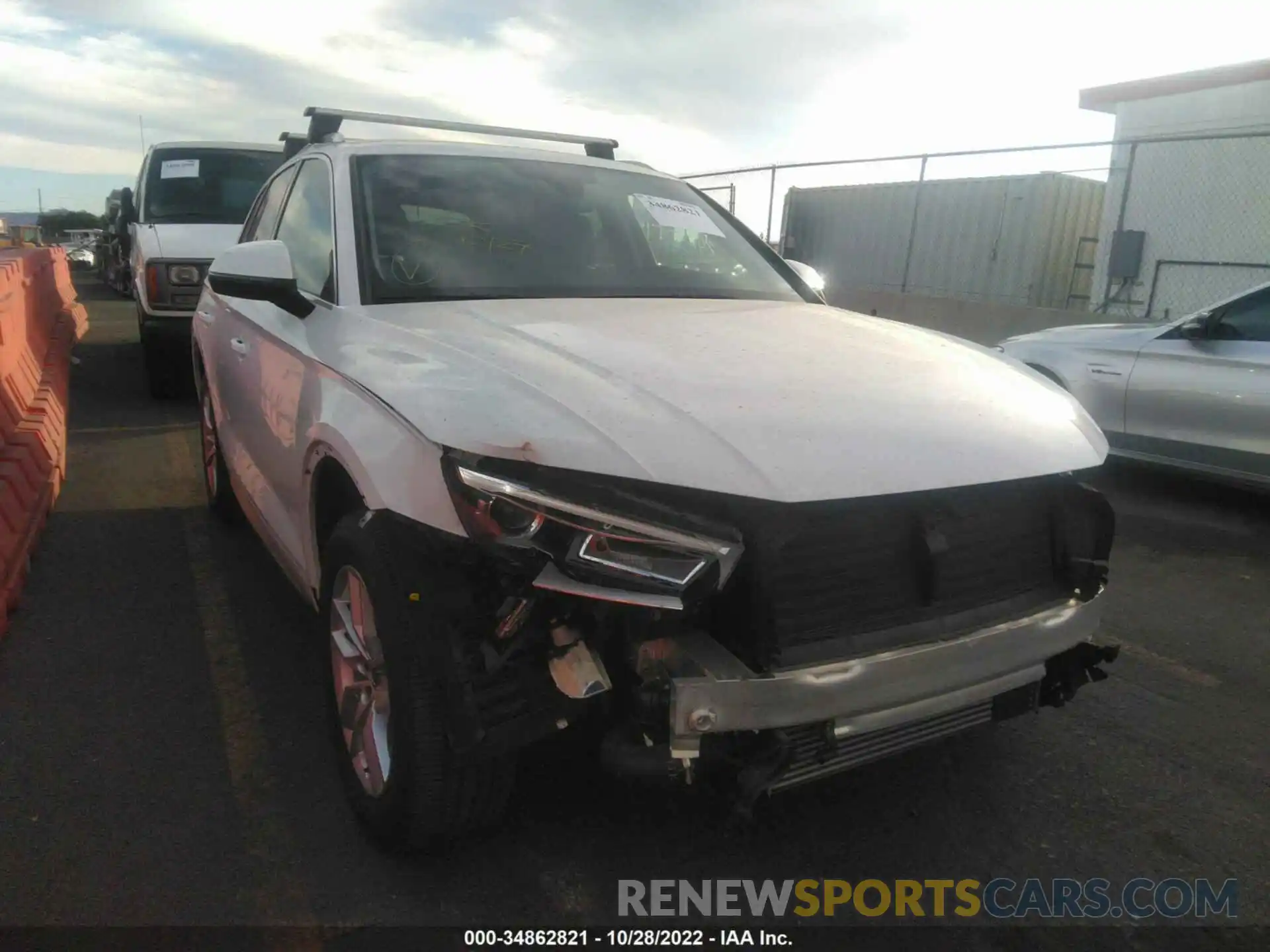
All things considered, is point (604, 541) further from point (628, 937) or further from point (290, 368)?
point (290, 368)

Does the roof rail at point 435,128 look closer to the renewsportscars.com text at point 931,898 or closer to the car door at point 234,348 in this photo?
the car door at point 234,348

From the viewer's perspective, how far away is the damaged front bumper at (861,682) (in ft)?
6.26

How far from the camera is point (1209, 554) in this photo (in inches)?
206

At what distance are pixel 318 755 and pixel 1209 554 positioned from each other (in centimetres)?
468

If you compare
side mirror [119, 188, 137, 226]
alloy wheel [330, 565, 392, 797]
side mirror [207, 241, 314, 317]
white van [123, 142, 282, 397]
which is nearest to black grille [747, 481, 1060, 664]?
alloy wheel [330, 565, 392, 797]

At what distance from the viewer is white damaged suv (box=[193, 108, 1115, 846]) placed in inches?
76.5

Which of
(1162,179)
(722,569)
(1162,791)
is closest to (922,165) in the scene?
(1162,179)

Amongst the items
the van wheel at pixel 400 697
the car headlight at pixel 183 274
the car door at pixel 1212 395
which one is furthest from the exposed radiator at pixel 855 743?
the car headlight at pixel 183 274

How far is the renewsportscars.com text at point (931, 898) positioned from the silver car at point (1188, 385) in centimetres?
416

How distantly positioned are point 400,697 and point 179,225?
25.6 feet

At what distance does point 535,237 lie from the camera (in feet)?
10.9

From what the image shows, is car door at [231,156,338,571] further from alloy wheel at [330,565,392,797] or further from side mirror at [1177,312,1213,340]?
side mirror at [1177,312,1213,340]

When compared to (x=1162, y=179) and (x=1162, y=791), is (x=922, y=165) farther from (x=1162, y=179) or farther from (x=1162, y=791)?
(x=1162, y=791)

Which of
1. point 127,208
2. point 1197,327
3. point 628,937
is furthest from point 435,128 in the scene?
point 127,208
